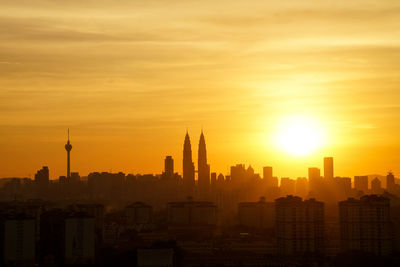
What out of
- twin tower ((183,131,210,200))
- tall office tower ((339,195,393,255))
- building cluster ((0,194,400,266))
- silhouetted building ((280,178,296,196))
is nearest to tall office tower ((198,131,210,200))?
twin tower ((183,131,210,200))

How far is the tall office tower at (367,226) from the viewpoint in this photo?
6194 centimetres

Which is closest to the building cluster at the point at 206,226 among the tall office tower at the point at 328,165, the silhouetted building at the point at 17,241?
the silhouetted building at the point at 17,241

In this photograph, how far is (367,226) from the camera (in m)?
62.4

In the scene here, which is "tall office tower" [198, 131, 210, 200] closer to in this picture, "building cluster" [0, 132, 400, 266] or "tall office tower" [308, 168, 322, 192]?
"building cluster" [0, 132, 400, 266]

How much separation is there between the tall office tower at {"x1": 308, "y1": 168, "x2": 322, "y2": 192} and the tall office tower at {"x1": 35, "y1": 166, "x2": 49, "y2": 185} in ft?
113

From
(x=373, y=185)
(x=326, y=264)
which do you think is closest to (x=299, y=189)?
(x=373, y=185)

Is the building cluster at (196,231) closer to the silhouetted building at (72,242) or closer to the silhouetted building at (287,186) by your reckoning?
the silhouetted building at (72,242)

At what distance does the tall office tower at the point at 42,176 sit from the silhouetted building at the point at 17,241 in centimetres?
7209

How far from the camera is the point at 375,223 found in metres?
62.4

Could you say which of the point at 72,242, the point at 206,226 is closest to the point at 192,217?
the point at 206,226

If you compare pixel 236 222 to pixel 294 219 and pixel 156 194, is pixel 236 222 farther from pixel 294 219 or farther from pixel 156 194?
pixel 156 194

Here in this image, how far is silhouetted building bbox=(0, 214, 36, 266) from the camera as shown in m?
51.9

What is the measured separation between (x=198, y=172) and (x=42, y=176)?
24547 mm

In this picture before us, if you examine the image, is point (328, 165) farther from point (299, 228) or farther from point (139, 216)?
point (299, 228)
